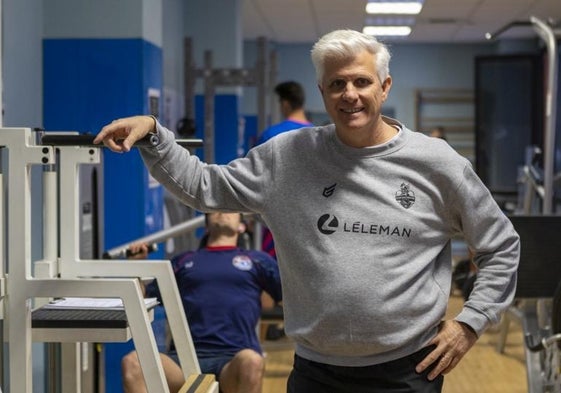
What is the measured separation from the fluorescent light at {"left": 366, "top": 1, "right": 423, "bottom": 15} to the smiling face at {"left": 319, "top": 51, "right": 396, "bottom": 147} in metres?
7.48

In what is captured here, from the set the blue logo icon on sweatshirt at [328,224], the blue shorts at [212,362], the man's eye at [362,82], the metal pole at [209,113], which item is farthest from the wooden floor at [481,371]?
the man's eye at [362,82]

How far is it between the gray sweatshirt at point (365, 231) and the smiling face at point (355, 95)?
5cm

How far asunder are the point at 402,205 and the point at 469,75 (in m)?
12.0

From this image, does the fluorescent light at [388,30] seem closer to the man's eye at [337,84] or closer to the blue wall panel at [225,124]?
the blue wall panel at [225,124]

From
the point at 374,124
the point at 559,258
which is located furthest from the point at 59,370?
the point at 559,258

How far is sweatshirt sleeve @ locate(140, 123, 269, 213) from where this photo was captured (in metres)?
1.92

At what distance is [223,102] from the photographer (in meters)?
7.93

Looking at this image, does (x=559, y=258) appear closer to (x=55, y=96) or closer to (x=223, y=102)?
(x=55, y=96)

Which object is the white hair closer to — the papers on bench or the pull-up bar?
the papers on bench

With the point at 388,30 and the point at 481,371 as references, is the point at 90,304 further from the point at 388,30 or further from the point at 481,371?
the point at 388,30

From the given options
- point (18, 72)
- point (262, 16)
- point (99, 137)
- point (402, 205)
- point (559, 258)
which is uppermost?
point (262, 16)

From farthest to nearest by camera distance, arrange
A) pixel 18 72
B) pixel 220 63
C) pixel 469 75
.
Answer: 1. pixel 469 75
2. pixel 220 63
3. pixel 18 72

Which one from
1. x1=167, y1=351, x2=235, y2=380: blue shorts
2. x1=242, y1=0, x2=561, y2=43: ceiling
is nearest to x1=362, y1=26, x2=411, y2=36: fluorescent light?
x1=242, y1=0, x2=561, y2=43: ceiling

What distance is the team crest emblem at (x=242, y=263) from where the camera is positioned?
12.2 feet
